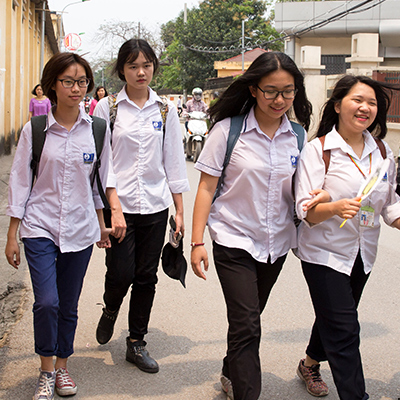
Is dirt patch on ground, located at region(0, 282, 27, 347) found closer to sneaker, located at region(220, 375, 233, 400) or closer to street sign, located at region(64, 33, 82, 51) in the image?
sneaker, located at region(220, 375, 233, 400)

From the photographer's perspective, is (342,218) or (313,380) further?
(313,380)

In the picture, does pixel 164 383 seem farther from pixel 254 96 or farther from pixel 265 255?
pixel 254 96

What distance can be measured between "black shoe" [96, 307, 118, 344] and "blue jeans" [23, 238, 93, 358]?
22.3 inches

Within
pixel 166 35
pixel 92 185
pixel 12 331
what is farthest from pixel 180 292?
pixel 166 35

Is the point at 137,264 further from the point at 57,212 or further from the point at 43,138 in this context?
the point at 43,138

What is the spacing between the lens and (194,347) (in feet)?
14.5

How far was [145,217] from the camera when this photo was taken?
3992 mm

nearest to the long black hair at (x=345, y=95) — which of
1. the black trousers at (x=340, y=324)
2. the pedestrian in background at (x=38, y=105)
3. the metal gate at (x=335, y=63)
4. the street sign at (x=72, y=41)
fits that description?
the black trousers at (x=340, y=324)

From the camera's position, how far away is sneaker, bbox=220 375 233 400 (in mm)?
3592

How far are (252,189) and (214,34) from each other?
4847cm

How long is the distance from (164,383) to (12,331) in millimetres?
1401

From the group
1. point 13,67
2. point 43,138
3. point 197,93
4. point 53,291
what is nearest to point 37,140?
point 43,138

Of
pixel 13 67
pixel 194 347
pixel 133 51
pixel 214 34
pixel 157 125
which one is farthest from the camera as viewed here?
pixel 214 34

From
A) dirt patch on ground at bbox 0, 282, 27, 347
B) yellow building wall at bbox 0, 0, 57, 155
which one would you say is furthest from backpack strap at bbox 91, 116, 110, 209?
yellow building wall at bbox 0, 0, 57, 155
